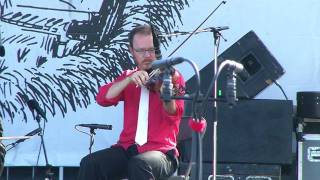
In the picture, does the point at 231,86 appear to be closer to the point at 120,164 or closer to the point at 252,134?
the point at 120,164

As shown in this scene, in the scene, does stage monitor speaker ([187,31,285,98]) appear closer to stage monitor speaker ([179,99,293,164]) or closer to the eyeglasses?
stage monitor speaker ([179,99,293,164])

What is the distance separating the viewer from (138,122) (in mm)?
4145

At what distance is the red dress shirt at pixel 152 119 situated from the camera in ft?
13.5

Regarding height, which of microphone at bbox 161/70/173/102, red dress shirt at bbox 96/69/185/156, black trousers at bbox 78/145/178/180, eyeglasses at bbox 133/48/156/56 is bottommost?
black trousers at bbox 78/145/178/180

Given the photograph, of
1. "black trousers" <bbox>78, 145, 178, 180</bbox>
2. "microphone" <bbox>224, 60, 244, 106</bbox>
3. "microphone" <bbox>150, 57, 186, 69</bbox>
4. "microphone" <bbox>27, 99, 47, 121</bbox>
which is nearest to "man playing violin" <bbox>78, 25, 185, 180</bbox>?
"black trousers" <bbox>78, 145, 178, 180</bbox>

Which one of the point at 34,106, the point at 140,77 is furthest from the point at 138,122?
the point at 34,106

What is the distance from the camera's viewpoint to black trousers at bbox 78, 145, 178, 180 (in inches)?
154

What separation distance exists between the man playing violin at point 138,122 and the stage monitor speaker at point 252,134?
0.95 metres

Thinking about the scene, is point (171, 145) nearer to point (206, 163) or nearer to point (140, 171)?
point (140, 171)

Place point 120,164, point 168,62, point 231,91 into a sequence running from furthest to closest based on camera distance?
1. point 120,164
2. point 168,62
3. point 231,91

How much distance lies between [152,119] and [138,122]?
84 mm

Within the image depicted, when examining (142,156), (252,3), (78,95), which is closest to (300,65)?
(252,3)

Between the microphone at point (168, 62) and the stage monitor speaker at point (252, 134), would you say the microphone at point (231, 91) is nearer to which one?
the microphone at point (168, 62)

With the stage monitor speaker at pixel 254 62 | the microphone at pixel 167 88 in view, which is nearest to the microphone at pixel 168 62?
the microphone at pixel 167 88
